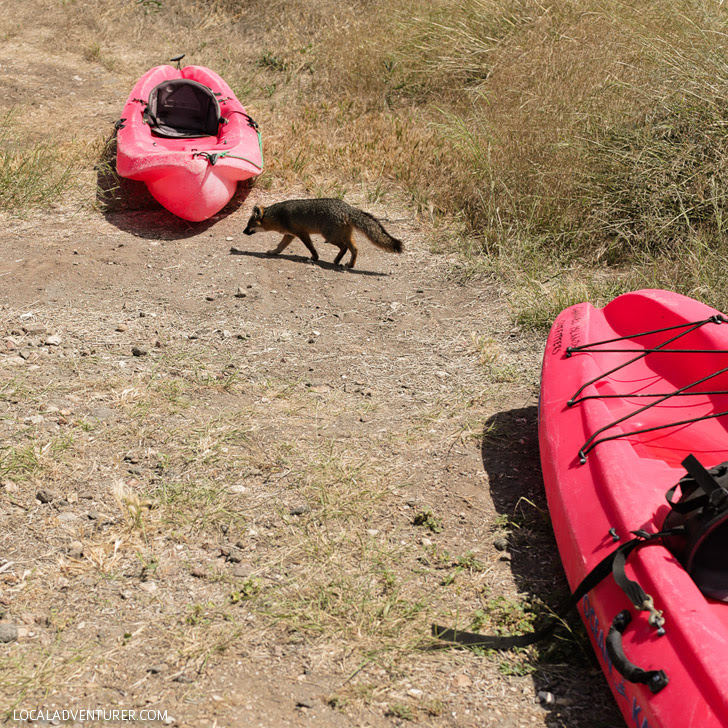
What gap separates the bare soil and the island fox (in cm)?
31

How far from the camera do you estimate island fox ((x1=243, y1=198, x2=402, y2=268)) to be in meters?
6.01

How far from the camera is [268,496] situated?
137 inches

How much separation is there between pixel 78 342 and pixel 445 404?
88.6 inches

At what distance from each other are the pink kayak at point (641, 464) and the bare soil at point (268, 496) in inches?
13.1

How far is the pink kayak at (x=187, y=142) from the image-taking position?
6.35 meters

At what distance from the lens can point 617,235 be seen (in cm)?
593

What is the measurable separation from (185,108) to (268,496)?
18.0 feet

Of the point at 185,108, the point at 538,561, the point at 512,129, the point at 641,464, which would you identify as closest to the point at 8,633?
the point at 538,561

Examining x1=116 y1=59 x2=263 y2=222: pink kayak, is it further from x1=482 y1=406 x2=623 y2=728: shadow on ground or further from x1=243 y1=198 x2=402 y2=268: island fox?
x1=482 y1=406 x2=623 y2=728: shadow on ground

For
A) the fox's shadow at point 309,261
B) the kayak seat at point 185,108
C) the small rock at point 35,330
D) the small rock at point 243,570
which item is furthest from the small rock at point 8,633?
the kayak seat at point 185,108

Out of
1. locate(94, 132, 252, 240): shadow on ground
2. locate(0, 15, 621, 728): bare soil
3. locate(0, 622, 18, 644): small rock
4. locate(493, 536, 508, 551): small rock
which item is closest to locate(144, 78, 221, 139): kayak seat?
locate(94, 132, 252, 240): shadow on ground

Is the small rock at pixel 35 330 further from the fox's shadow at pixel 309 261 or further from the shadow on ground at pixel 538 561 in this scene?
the shadow on ground at pixel 538 561

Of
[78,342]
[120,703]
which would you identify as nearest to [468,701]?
[120,703]

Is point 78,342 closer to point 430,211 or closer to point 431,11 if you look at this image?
point 430,211
